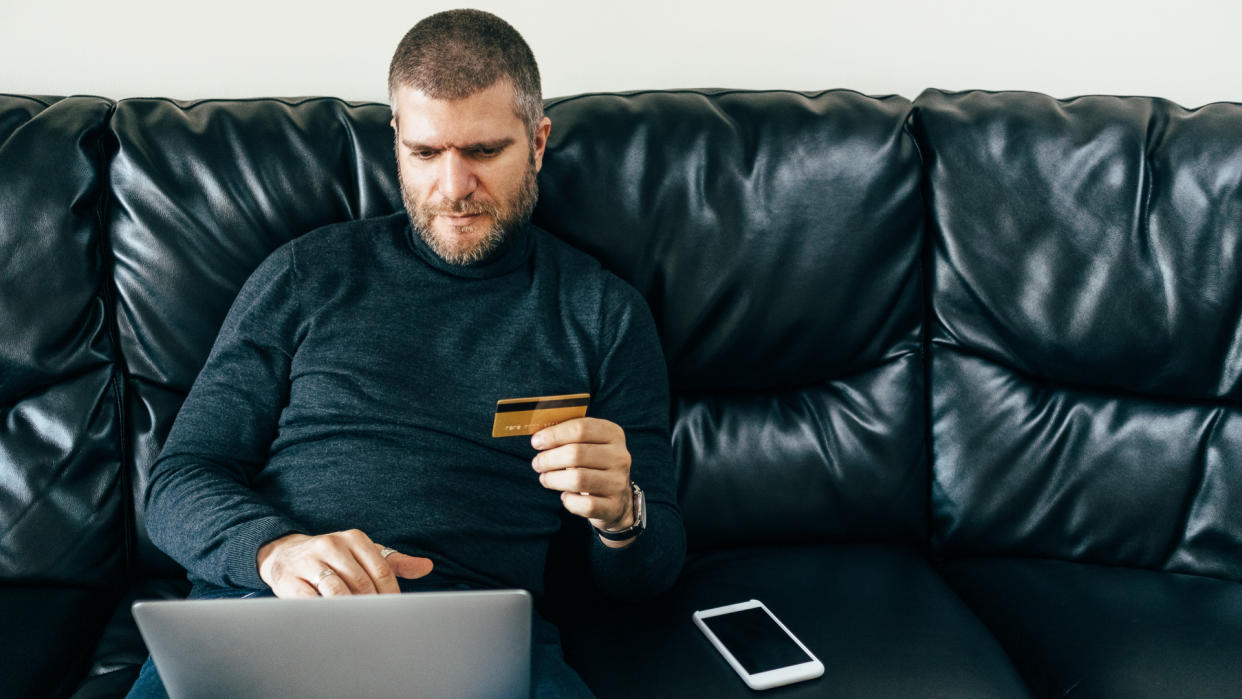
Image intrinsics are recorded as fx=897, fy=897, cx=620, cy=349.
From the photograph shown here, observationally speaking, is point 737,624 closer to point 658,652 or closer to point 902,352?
point 658,652

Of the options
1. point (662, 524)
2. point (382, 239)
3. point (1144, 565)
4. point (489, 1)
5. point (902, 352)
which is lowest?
point (1144, 565)

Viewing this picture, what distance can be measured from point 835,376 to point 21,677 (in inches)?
49.1

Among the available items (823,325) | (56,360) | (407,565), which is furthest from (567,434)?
(56,360)

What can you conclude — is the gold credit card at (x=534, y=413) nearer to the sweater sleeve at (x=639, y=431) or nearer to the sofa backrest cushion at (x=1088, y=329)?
the sweater sleeve at (x=639, y=431)

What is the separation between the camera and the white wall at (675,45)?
5.25 ft

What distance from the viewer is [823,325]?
149cm

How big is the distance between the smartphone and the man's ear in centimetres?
71

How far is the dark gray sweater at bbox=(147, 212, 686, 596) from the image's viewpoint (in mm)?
1186

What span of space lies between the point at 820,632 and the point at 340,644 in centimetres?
70

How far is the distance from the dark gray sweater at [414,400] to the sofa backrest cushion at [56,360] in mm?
226

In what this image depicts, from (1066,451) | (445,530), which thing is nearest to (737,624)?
(445,530)

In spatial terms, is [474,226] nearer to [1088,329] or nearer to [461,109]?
[461,109]

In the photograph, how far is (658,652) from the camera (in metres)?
1.20

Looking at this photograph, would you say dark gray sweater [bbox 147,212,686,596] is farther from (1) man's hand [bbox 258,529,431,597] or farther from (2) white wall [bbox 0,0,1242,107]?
(2) white wall [bbox 0,0,1242,107]
